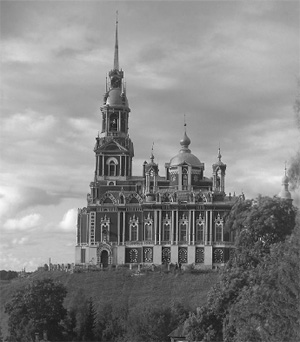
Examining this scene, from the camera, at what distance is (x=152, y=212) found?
87.8 meters

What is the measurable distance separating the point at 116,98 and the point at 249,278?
60.3 meters

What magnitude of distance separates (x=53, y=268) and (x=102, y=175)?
38.6 feet

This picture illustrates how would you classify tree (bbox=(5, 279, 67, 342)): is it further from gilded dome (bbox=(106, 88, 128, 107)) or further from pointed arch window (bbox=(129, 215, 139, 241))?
gilded dome (bbox=(106, 88, 128, 107))

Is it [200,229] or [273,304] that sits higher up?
[200,229]

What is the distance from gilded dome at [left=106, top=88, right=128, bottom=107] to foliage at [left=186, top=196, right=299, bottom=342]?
2046 inches

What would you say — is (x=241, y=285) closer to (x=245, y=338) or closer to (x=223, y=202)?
(x=245, y=338)

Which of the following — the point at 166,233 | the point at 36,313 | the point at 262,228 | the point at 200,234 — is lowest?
the point at 36,313

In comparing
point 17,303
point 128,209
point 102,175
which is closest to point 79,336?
point 17,303

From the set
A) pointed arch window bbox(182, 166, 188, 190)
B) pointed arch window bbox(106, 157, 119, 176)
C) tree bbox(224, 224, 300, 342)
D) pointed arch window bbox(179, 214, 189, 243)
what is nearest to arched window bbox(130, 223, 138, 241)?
pointed arch window bbox(179, 214, 189, 243)

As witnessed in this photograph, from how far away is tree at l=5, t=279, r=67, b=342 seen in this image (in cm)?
6266

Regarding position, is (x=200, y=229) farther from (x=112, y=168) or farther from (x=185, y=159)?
(x=112, y=168)

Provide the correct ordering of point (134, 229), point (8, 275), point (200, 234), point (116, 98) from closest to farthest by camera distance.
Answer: point (200, 234), point (134, 229), point (116, 98), point (8, 275)

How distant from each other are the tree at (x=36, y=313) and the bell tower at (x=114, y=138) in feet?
97.8

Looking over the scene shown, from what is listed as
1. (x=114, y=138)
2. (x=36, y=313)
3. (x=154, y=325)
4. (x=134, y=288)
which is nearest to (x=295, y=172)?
(x=154, y=325)
